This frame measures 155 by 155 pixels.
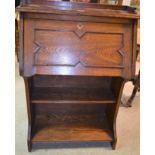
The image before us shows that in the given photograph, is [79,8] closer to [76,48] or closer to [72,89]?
[76,48]

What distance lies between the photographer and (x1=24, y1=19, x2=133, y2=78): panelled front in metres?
1.39

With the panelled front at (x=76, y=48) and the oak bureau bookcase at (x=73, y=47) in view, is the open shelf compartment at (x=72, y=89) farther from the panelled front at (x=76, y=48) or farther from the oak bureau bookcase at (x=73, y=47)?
the panelled front at (x=76, y=48)

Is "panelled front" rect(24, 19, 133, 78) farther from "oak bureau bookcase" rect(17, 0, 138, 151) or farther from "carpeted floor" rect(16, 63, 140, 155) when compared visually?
"carpeted floor" rect(16, 63, 140, 155)

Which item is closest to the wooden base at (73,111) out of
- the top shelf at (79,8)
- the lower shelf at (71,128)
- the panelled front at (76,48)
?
the lower shelf at (71,128)

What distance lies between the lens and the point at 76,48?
4.70ft

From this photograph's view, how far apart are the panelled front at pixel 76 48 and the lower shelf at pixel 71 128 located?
568mm

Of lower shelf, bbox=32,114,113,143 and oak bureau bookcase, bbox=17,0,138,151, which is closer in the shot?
oak bureau bookcase, bbox=17,0,138,151

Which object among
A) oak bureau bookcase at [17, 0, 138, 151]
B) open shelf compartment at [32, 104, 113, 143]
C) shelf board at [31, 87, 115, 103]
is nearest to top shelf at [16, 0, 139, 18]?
oak bureau bookcase at [17, 0, 138, 151]

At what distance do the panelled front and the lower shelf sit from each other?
568 millimetres

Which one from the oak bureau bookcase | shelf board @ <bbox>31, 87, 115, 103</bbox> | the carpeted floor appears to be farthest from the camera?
the carpeted floor

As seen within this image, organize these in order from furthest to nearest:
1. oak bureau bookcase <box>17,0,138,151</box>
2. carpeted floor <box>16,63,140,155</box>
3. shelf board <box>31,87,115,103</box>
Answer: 1. carpeted floor <box>16,63,140,155</box>
2. shelf board <box>31,87,115,103</box>
3. oak bureau bookcase <box>17,0,138,151</box>

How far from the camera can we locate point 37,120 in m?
1.88
